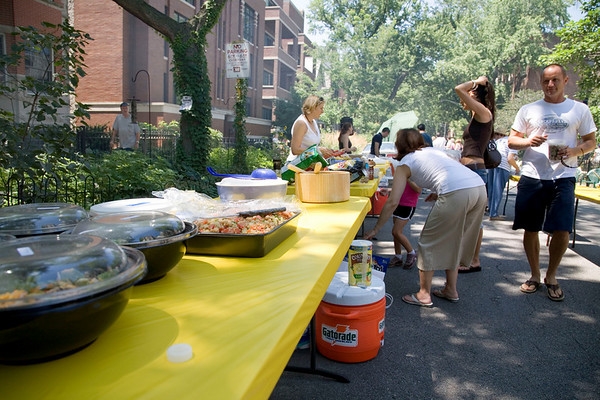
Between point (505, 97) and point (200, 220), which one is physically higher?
point (505, 97)

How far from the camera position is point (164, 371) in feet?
2.97

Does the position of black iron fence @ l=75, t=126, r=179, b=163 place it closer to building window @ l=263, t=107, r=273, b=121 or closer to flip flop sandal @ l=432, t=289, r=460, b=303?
flip flop sandal @ l=432, t=289, r=460, b=303

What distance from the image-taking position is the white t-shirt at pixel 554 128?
397 cm

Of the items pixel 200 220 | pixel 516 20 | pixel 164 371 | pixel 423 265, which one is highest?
pixel 516 20

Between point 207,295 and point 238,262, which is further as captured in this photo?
point 238,262

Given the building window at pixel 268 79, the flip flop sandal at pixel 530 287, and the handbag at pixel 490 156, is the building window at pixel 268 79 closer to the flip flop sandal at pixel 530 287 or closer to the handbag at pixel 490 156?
the handbag at pixel 490 156

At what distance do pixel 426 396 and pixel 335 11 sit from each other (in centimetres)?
4817

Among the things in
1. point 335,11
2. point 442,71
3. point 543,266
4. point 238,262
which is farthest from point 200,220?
point 335,11

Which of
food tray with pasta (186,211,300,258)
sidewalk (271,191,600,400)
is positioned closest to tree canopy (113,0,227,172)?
sidewalk (271,191,600,400)

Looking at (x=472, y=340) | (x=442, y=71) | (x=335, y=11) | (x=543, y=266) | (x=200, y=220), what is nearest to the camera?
(x=200, y=220)

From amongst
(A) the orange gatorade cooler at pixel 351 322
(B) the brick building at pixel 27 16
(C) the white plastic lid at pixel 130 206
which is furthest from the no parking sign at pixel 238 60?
(C) the white plastic lid at pixel 130 206

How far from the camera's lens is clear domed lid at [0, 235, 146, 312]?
2.76 ft

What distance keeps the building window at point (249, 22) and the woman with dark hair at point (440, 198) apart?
35866 mm

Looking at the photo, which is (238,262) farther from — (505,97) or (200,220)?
(505,97)
